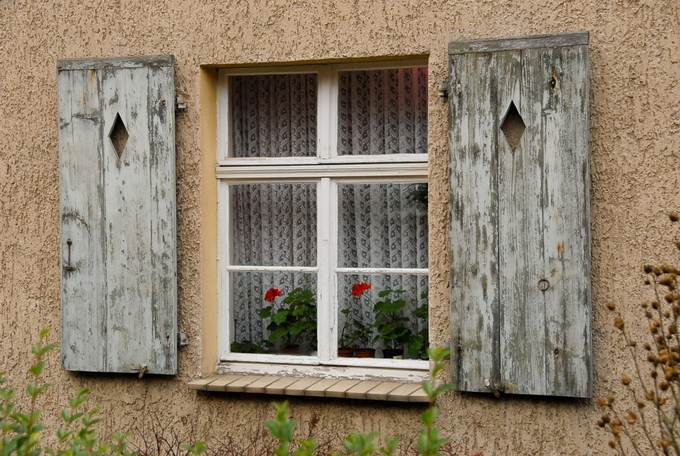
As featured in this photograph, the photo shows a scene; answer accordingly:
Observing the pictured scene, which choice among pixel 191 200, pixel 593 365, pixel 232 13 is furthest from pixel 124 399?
pixel 593 365

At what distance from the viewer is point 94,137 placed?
5109mm

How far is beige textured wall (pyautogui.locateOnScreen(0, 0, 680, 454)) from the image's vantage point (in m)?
4.41

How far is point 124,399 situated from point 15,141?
1408 mm

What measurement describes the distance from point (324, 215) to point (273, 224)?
31cm

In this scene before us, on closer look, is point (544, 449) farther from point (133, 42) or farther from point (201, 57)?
point (133, 42)

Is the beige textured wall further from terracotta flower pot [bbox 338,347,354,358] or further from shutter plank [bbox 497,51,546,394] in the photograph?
terracotta flower pot [bbox 338,347,354,358]

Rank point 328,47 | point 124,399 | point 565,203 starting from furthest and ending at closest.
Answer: point 124,399, point 328,47, point 565,203

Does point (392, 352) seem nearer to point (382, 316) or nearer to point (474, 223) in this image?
point (382, 316)

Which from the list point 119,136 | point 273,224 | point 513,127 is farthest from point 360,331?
point 119,136

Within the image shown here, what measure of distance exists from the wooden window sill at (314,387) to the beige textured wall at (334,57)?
9 centimetres

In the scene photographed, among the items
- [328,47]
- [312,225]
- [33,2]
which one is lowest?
[312,225]

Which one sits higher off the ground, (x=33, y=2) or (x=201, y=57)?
(x=33, y=2)

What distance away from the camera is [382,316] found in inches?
198

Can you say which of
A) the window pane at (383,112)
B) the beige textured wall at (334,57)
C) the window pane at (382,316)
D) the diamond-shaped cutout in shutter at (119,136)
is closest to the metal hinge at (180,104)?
the beige textured wall at (334,57)
